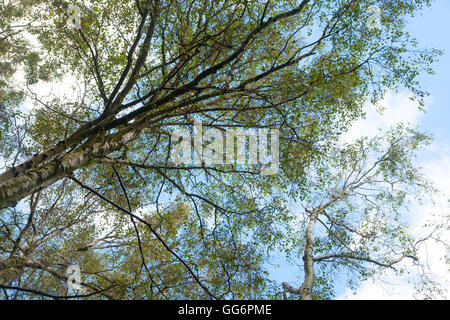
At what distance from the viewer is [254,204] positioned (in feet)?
25.0

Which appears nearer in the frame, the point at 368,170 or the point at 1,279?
the point at 1,279

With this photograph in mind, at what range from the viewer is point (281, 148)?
7797 mm

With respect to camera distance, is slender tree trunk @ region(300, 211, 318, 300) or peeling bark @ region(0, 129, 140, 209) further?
slender tree trunk @ region(300, 211, 318, 300)

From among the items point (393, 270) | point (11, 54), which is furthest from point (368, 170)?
point (11, 54)

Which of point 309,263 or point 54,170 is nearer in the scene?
point 54,170

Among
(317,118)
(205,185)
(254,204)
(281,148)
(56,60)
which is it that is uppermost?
(56,60)

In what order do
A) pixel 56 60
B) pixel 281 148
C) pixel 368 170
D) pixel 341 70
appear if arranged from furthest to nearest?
pixel 368 170, pixel 56 60, pixel 281 148, pixel 341 70

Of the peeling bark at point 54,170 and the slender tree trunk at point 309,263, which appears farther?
the slender tree trunk at point 309,263

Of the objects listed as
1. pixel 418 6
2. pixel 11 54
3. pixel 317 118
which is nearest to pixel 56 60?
pixel 11 54

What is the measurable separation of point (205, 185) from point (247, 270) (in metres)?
2.50

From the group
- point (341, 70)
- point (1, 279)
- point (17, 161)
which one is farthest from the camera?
point (17, 161)

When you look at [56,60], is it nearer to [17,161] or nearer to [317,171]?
[17,161]

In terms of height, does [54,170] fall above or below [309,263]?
above

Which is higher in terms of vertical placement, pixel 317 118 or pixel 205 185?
pixel 317 118
